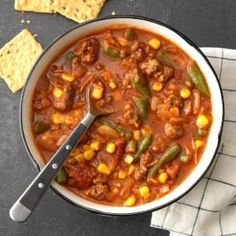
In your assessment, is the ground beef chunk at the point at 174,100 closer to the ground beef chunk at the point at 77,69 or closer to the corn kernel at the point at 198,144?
the corn kernel at the point at 198,144

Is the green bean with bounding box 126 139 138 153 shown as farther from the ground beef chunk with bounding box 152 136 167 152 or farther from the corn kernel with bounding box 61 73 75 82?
the corn kernel with bounding box 61 73 75 82

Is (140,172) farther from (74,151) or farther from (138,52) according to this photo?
(138,52)

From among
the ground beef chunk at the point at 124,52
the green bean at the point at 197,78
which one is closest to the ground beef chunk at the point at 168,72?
the green bean at the point at 197,78

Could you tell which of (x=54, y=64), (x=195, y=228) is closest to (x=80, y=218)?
(x=195, y=228)

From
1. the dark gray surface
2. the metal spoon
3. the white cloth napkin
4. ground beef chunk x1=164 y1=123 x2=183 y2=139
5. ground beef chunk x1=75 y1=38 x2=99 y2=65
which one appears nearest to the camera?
the metal spoon

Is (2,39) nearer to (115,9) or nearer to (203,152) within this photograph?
(115,9)

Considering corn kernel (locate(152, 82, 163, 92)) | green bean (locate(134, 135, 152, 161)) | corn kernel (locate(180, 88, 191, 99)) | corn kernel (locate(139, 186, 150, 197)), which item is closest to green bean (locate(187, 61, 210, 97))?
corn kernel (locate(180, 88, 191, 99))
